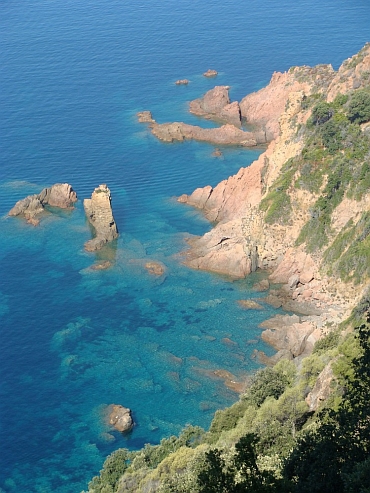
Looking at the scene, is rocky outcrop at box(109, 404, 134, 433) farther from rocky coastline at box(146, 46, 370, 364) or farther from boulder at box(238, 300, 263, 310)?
boulder at box(238, 300, 263, 310)

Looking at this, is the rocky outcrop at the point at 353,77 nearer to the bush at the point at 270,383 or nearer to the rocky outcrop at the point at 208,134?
the rocky outcrop at the point at 208,134

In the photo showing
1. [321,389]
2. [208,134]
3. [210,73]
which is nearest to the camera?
[321,389]

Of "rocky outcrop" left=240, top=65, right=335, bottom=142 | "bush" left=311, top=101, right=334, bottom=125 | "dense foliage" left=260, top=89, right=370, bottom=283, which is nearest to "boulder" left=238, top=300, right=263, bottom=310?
"dense foliage" left=260, top=89, right=370, bottom=283

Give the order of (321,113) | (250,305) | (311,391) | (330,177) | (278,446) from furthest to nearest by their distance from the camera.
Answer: (321,113)
(330,177)
(250,305)
(311,391)
(278,446)

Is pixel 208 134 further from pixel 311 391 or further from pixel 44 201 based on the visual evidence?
pixel 311 391

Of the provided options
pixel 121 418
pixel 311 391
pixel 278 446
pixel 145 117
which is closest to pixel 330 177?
pixel 121 418

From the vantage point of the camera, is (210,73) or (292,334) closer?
(292,334)

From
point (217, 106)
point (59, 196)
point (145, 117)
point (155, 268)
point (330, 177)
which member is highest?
point (145, 117)
